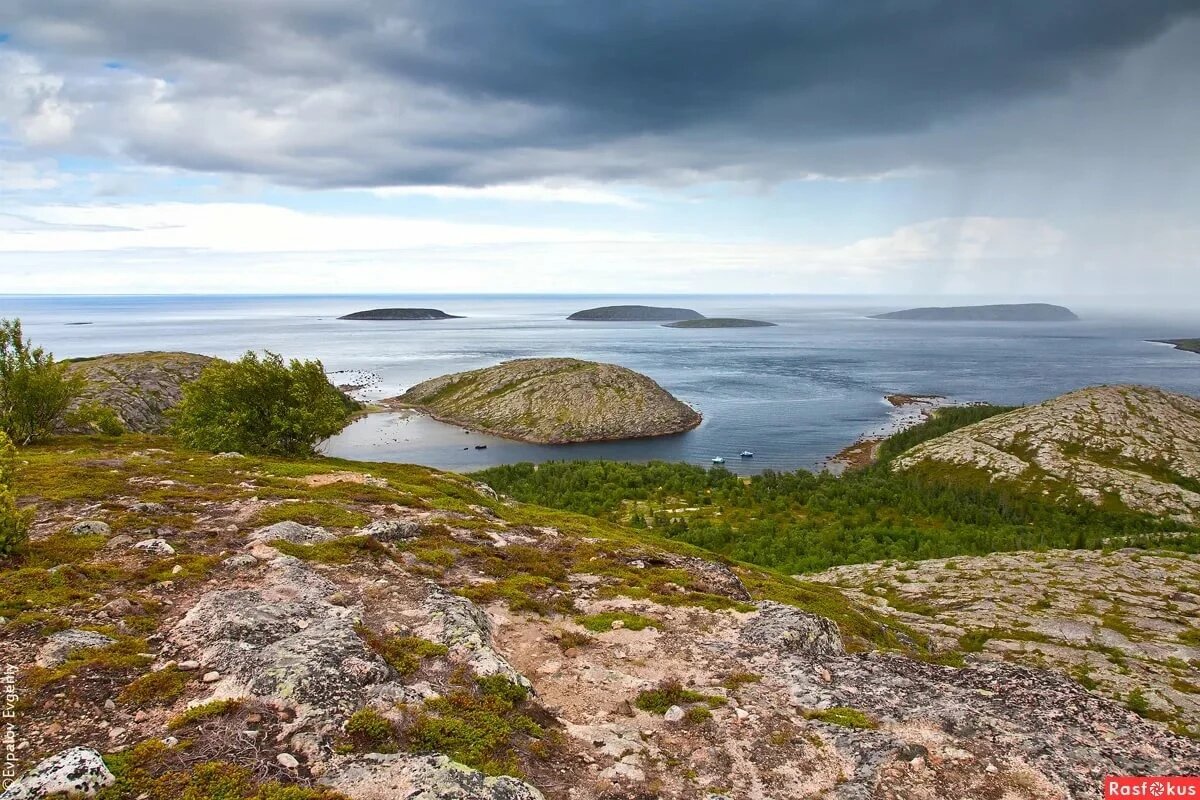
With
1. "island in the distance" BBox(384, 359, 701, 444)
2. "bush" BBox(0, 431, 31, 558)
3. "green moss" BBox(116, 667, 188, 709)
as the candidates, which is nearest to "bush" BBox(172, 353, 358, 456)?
"bush" BBox(0, 431, 31, 558)

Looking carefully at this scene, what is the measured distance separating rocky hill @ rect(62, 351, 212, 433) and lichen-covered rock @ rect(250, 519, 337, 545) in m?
91.2

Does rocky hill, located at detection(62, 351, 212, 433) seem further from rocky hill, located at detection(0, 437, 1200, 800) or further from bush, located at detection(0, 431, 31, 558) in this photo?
rocky hill, located at detection(0, 437, 1200, 800)

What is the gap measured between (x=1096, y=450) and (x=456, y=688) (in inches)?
4475

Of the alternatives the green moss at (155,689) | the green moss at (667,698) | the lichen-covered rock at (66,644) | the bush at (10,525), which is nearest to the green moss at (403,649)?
the green moss at (155,689)

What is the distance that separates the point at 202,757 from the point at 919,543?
2454 inches

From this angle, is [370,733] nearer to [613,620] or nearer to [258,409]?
[613,620]

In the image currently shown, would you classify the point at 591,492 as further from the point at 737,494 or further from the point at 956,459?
the point at 956,459

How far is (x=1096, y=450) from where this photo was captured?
9231 cm

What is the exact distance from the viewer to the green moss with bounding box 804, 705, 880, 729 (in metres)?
12.3

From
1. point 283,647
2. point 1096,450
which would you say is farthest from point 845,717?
point 1096,450

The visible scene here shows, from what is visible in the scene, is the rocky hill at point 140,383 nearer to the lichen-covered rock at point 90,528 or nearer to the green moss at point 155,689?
the lichen-covered rock at point 90,528

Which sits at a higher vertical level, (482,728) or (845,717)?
(482,728)

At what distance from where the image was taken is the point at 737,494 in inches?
3110

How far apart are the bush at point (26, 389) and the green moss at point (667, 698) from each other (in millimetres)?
42154
